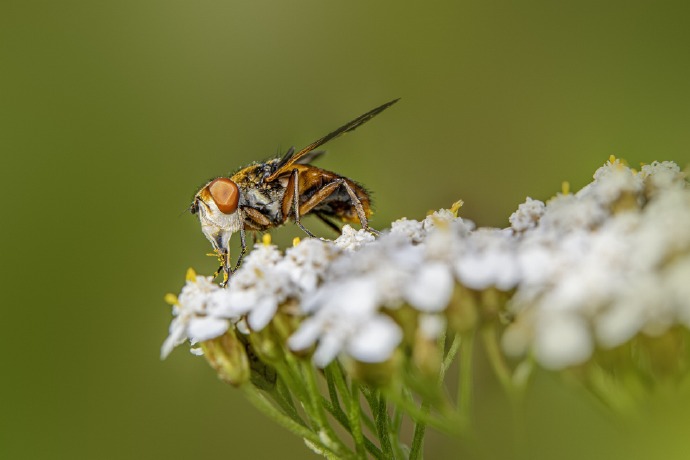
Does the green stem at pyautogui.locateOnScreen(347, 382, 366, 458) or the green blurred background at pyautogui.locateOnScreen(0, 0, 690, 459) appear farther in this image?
the green blurred background at pyautogui.locateOnScreen(0, 0, 690, 459)

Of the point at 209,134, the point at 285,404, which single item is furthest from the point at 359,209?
the point at 209,134

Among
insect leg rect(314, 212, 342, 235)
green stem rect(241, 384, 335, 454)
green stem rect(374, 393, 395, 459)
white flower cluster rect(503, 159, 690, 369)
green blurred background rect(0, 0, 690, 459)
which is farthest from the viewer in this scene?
green blurred background rect(0, 0, 690, 459)

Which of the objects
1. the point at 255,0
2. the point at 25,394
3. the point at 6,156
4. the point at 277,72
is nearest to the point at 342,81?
the point at 277,72

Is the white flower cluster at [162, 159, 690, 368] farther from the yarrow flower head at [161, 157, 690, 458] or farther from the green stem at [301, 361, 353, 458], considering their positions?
the green stem at [301, 361, 353, 458]

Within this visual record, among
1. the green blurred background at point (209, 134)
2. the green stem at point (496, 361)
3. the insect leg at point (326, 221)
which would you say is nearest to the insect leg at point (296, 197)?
the insect leg at point (326, 221)

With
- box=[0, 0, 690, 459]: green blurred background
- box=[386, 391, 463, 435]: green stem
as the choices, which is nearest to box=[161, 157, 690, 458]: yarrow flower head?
A: box=[386, 391, 463, 435]: green stem

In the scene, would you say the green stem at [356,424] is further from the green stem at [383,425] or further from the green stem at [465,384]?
the green stem at [465,384]
